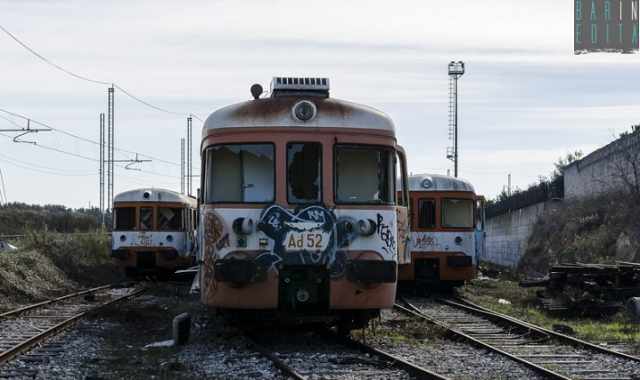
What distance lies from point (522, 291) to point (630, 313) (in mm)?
7952

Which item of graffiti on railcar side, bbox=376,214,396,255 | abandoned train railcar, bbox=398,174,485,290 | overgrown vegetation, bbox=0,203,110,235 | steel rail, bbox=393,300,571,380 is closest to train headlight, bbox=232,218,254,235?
graffiti on railcar side, bbox=376,214,396,255

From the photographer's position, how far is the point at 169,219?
27.4 metres

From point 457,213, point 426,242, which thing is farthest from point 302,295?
point 457,213

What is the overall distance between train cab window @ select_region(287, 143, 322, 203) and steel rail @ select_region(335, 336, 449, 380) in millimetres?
1739

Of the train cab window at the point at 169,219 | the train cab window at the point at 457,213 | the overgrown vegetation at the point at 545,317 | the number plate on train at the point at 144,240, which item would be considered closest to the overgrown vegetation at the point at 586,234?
the overgrown vegetation at the point at 545,317

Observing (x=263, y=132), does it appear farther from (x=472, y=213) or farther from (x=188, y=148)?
(x=188, y=148)

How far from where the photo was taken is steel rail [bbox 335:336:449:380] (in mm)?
9023

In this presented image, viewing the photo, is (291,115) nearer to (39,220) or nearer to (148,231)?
(148,231)

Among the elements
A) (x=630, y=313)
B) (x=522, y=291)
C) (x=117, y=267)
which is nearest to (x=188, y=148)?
(x=117, y=267)

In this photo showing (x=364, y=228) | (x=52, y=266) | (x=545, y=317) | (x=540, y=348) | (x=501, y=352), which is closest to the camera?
(x=501, y=352)

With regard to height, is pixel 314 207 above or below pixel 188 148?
below

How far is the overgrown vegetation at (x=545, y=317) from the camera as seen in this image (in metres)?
13.0

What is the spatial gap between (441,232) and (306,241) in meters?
11.0

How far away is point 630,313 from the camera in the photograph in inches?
587
